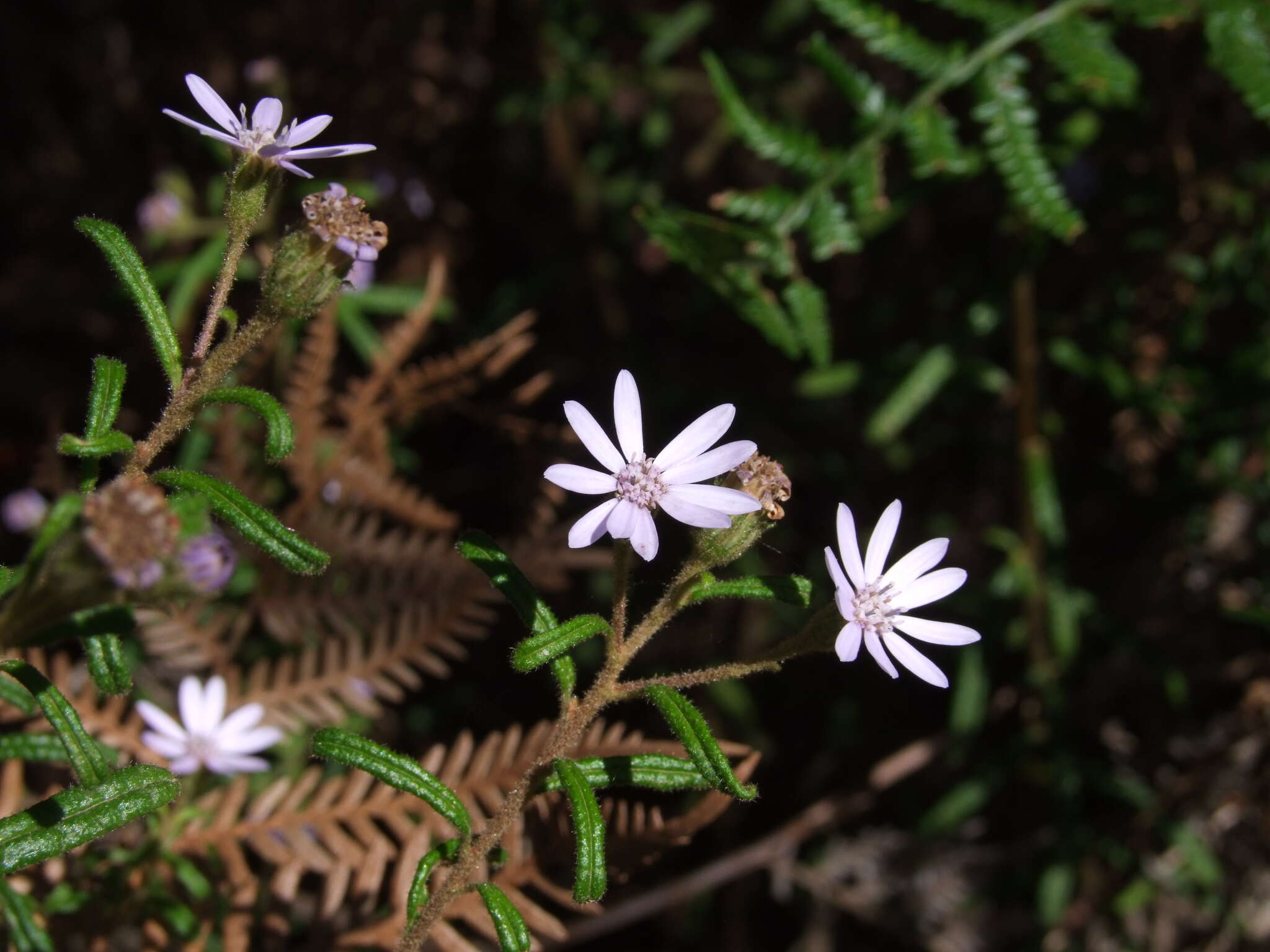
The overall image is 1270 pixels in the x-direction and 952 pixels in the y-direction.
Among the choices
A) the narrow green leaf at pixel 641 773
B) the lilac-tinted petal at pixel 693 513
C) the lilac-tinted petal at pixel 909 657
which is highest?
the lilac-tinted petal at pixel 693 513

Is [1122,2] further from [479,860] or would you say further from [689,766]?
[479,860]

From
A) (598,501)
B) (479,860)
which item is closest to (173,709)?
(598,501)

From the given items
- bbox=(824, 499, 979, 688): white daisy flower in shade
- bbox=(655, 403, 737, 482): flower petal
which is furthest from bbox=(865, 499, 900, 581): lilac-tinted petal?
bbox=(655, 403, 737, 482): flower petal

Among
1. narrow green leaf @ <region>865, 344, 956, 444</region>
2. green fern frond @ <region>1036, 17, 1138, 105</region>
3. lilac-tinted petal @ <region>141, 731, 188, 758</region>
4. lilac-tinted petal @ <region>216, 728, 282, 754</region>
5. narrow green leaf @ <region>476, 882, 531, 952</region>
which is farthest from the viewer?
narrow green leaf @ <region>865, 344, 956, 444</region>

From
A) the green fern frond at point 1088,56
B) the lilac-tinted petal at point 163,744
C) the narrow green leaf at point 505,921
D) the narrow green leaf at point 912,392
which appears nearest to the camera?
the narrow green leaf at point 505,921

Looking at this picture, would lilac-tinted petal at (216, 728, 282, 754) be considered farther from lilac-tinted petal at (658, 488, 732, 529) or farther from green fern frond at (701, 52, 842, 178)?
green fern frond at (701, 52, 842, 178)

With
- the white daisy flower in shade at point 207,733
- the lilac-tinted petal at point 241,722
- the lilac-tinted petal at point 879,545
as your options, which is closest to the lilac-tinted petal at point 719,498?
the lilac-tinted petal at point 879,545

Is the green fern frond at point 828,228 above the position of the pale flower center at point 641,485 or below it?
above

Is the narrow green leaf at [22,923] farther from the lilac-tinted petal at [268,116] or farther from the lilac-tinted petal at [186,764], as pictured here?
the lilac-tinted petal at [268,116]
